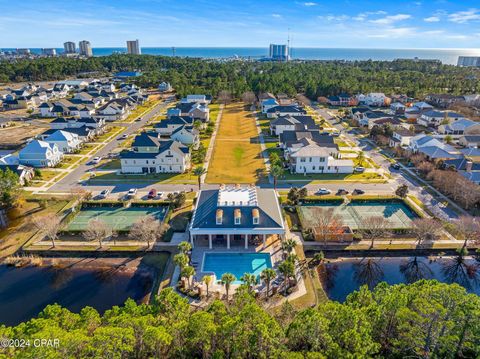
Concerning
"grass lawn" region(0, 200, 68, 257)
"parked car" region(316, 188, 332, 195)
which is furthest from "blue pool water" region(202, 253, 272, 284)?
"grass lawn" region(0, 200, 68, 257)

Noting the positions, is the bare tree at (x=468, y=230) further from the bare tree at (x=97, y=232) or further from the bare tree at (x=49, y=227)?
the bare tree at (x=49, y=227)

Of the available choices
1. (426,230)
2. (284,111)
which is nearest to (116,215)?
(426,230)

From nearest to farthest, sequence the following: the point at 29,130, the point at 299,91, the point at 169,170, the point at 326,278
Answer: the point at 326,278
the point at 169,170
the point at 29,130
the point at 299,91

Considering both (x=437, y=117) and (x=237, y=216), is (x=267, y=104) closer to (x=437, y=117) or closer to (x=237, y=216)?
(x=437, y=117)

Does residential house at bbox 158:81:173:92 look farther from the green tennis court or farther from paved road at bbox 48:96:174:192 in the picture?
the green tennis court

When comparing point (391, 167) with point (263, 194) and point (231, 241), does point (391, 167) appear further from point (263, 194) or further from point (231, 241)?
point (231, 241)

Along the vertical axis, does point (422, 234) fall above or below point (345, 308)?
below

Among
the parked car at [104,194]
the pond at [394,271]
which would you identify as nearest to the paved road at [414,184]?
the pond at [394,271]

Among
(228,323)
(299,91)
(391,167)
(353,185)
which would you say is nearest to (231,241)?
(228,323)
